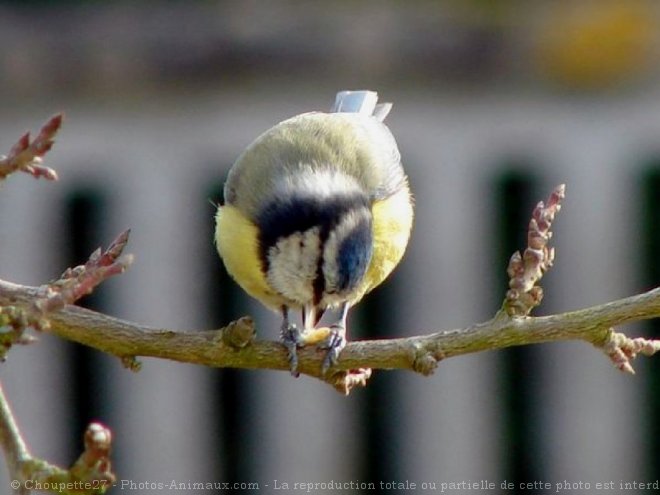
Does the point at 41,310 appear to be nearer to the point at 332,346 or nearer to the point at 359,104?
the point at 332,346

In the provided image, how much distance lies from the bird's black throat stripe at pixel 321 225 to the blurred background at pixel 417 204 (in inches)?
80.3

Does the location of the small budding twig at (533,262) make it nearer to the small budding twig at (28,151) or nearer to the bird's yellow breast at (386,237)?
the bird's yellow breast at (386,237)

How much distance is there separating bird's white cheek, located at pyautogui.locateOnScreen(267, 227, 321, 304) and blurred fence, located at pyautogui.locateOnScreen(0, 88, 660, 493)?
7.59 ft

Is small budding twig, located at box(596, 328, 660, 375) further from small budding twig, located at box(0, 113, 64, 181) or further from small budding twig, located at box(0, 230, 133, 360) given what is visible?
small budding twig, located at box(0, 113, 64, 181)

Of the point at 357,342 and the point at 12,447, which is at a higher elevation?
the point at 357,342

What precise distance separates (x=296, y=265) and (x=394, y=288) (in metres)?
2.55

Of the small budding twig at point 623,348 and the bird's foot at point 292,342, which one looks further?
the bird's foot at point 292,342

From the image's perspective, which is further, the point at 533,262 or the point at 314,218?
the point at 314,218

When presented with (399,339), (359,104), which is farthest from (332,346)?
(359,104)

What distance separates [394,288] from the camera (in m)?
5.95

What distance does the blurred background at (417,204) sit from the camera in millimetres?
5648

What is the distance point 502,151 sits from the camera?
19.6 feet

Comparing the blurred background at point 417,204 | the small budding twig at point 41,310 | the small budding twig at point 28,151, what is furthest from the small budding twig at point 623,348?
the blurred background at point 417,204

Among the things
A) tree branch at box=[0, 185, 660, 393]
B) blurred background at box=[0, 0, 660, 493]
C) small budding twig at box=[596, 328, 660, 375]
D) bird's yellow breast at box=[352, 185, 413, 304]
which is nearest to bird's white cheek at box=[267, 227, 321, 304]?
bird's yellow breast at box=[352, 185, 413, 304]
